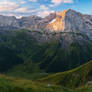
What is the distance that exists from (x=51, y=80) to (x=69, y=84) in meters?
21.0

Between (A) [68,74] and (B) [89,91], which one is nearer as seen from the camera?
(B) [89,91]

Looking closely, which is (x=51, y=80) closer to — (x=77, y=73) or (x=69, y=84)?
(x=69, y=84)

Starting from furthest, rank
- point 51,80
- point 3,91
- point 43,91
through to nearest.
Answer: point 51,80, point 43,91, point 3,91

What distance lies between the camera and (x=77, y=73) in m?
153

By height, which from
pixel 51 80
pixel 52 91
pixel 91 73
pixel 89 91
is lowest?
pixel 51 80

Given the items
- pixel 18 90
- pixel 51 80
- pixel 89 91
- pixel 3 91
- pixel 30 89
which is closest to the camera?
pixel 3 91

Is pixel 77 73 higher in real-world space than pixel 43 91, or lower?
lower

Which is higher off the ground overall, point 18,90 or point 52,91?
point 18,90

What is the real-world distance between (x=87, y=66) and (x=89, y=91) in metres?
101

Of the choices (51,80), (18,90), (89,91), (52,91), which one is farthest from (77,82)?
(18,90)

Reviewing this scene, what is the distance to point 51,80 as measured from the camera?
152m

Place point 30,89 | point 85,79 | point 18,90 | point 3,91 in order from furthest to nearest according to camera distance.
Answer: point 85,79, point 30,89, point 18,90, point 3,91

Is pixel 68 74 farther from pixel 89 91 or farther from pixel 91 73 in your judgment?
pixel 89 91

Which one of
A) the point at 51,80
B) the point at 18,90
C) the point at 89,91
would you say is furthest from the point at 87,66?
the point at 18,90
